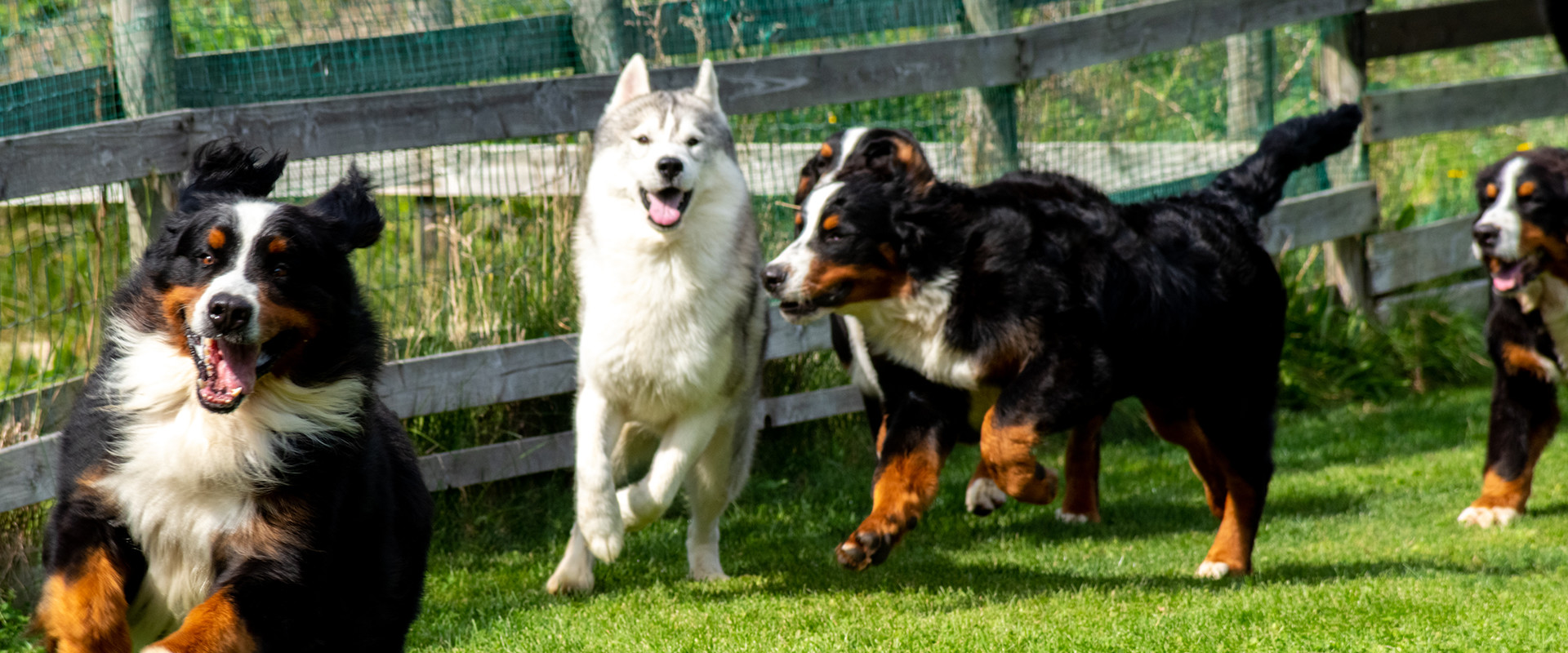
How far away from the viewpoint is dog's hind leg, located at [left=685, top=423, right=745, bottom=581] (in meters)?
5.10

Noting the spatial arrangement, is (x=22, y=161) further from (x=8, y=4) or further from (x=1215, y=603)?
(x=1215, y=603)

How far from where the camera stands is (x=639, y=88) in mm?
5238

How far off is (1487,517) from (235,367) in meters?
5.06

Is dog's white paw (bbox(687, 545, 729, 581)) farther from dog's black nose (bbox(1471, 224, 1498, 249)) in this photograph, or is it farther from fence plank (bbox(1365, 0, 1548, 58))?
fence plank (bbox(1365, 0, 1548, 58))

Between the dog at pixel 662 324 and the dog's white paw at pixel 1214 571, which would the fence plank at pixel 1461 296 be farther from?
the dog at pixel 662 324

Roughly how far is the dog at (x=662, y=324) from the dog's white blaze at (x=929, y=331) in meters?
0.65

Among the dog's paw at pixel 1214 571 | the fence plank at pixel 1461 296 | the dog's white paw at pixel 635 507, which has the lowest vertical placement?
the dog's paw at pixel 1214 571

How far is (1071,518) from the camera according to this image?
601cm

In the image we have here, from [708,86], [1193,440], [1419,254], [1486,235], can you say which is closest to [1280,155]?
[1193,440]

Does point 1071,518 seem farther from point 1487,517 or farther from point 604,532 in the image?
point 604,532

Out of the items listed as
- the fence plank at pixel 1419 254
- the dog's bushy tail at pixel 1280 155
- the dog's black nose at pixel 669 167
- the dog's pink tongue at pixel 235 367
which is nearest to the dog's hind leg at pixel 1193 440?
the dog's bushy tail at pixel 1280 155

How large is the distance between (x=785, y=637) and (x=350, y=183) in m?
1.90

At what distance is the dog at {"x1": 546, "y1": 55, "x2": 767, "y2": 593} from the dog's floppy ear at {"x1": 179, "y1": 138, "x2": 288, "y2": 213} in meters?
1.62

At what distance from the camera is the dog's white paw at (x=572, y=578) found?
16.3 ft
